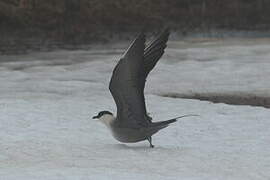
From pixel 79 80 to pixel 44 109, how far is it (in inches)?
141

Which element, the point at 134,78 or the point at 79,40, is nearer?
the point at 134,78

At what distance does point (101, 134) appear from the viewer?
26.1ft

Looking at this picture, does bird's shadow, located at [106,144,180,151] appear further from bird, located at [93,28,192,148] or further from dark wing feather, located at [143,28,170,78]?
dark wing feather, located at [143,28,170,78]

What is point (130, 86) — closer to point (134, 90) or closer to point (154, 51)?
point (134, 90)

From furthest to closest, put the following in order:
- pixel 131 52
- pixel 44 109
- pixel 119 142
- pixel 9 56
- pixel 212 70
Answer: pixel 9 56, pixel 212 70, pixel 44 109, pixel 119 142, pixel 131 52

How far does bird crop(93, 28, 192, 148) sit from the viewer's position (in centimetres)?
620

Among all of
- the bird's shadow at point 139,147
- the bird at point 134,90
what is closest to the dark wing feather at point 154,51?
the bird at point 134,90

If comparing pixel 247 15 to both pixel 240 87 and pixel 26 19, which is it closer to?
pixel 26 19

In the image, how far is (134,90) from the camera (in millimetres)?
6355

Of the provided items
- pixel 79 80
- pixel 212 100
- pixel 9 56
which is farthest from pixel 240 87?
pixel 9 56

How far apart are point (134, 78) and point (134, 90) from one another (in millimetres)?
107

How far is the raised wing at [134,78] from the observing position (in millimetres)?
6191

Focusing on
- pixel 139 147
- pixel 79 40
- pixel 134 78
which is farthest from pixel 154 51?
pixel 79 40

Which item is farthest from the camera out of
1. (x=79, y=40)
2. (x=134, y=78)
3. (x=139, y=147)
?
(x=79, y=40)
